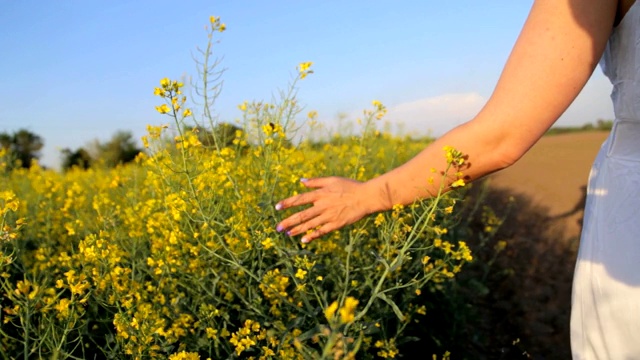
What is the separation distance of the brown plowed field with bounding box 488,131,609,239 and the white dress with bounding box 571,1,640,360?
16.5ft

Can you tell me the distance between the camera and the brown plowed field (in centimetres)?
675

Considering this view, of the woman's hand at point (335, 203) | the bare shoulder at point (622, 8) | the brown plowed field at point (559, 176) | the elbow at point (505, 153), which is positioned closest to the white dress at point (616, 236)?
the bare shoulder at point (622, 8)

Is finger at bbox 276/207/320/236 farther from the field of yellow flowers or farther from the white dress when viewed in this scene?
the white dress

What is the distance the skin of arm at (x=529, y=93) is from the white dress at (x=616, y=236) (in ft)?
0.21

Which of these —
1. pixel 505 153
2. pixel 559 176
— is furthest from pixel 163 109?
pixel 559 176

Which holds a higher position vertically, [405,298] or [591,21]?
[591,21]

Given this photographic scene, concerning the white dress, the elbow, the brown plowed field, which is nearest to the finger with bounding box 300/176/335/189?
the elbow

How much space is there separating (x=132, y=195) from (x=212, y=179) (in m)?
0.91

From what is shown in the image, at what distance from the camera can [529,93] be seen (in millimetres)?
1172

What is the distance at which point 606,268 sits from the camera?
112 centimetres

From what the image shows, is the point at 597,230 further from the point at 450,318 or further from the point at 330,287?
the point at 450,318

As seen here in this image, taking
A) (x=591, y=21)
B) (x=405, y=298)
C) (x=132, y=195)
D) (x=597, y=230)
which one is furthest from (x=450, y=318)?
(x=591, y=21)

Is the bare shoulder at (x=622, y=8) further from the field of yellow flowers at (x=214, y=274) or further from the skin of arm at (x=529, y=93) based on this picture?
the field of yellow flowers at (x=214, y=274)

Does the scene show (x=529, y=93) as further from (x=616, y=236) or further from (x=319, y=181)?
(x=319, y=181)
